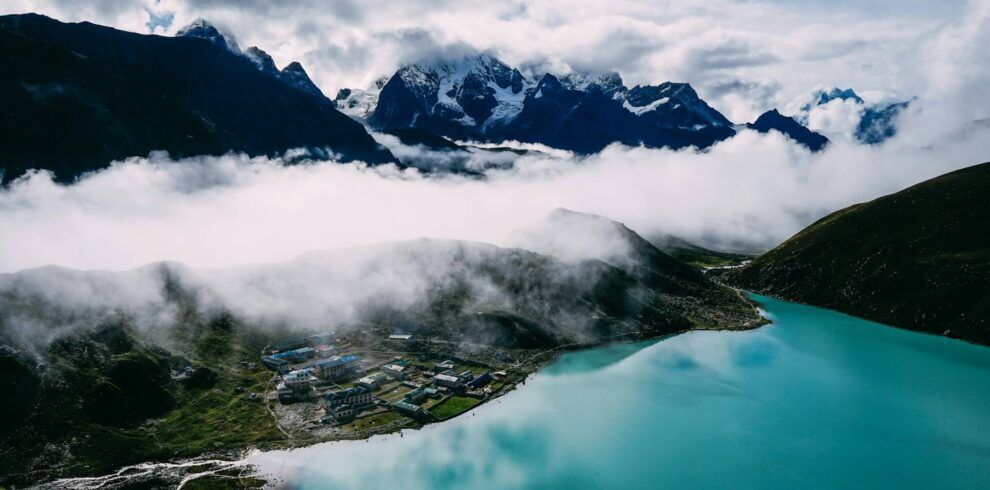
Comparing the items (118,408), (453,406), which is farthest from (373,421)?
(118,408)

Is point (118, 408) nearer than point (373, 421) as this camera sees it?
Yes

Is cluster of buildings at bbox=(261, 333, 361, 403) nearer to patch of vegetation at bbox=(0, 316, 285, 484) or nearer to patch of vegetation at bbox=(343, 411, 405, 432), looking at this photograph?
patch of vegetation at bbox=(0, 316, 285, 484)

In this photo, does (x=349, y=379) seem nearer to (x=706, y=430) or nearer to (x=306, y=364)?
(x=306, y=364)

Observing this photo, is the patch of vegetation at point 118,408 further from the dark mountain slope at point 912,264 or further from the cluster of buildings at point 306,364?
the dark mountain slope at point 912,264

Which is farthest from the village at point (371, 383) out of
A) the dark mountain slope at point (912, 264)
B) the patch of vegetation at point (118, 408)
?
the dark mountain slope at point (912, 264)

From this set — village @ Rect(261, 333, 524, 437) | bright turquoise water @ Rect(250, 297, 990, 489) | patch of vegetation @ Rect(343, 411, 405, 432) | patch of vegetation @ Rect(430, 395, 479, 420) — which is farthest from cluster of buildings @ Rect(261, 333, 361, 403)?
patch of vegetation @ Rect(430, 395, 479, 420)
